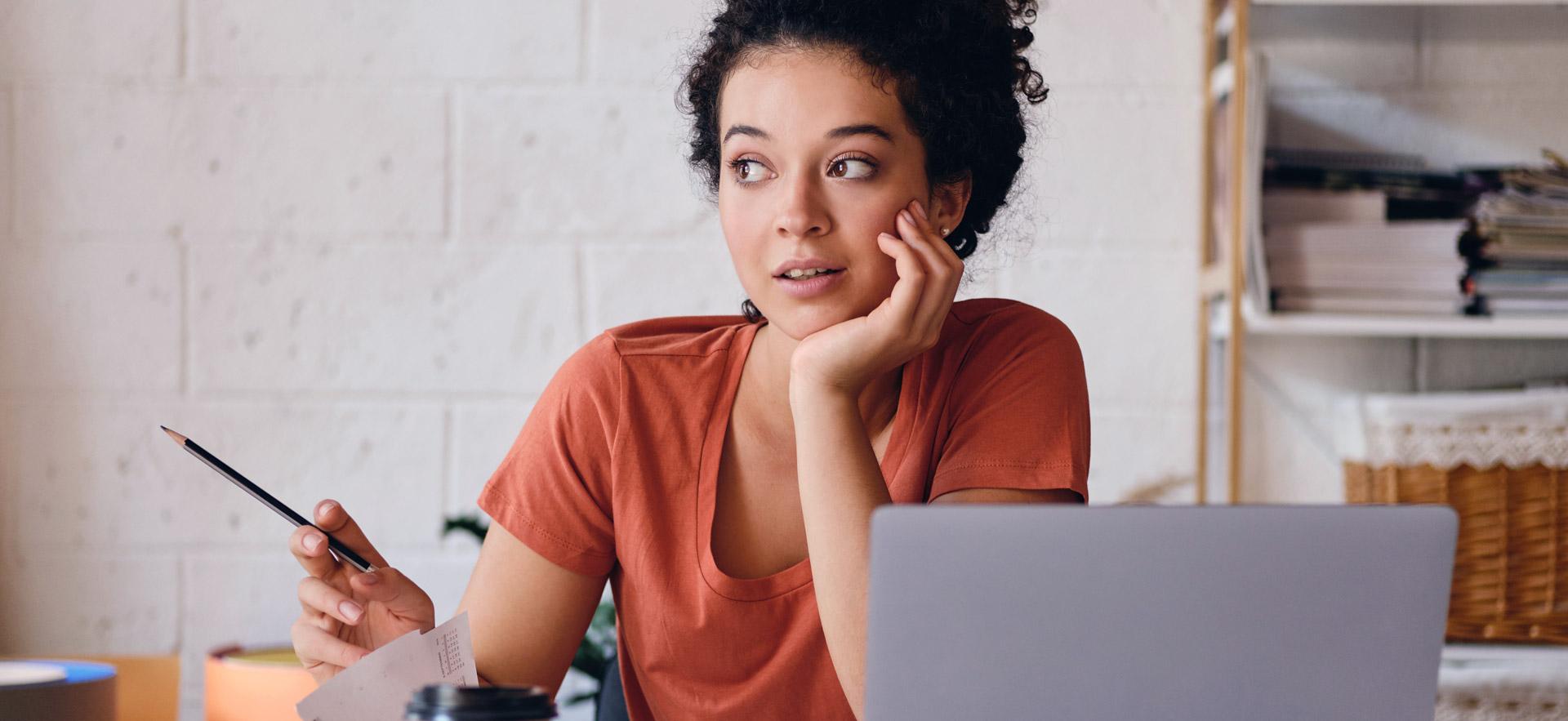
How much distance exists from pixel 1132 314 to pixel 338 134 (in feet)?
3.90

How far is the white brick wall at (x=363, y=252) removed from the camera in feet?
6.01

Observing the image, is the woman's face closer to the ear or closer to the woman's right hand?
the ear

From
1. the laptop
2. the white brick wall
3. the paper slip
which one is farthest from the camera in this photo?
the white brick wall

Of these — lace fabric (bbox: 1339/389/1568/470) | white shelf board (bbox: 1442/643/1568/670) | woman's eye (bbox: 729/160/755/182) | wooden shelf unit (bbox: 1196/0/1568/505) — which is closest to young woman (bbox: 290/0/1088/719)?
woman's eye (bbox: 729/160/755/182)

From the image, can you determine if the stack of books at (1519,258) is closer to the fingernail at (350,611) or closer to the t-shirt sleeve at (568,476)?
the t-shirt sleeve at (568,476)

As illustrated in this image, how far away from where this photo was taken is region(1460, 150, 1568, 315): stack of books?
5.36 feet

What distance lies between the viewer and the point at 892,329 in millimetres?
979

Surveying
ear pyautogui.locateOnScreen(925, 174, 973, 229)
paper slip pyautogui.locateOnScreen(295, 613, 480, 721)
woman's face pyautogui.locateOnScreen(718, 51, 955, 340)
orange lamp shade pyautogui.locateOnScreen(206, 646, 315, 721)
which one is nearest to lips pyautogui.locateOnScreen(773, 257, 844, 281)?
woman's face pyautogui.locateOnScreen(718, 51, 955, 340)

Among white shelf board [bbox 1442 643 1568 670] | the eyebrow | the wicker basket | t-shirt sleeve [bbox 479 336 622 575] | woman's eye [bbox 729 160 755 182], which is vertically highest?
the eyebrow

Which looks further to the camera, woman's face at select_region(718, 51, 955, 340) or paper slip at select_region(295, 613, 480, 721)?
woman's face at select_region(718, 51, 955, 340)

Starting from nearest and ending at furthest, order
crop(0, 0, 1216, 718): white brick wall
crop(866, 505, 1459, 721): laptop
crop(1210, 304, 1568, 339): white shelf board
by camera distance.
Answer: crop(866, 505, 1459, 721): laptop
crop(1210, 304, 1568, 339): white shelf board
crop(0, 0, 1216, 718): white brick wall

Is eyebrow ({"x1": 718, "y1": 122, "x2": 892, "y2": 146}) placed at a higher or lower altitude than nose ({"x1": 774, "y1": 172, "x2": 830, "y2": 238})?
higher

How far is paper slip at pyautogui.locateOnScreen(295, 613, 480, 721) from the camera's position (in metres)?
0.77

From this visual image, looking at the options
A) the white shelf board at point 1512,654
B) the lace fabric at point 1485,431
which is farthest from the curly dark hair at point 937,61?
the white shelf board at point 1512,654
